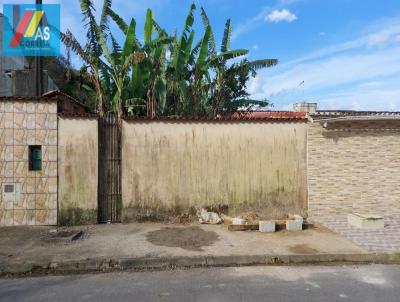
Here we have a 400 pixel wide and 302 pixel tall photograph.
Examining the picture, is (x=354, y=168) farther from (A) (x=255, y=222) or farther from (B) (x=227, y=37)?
(B) (x=227, y=37)

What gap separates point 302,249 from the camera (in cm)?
754

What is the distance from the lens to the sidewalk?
6.75 meters

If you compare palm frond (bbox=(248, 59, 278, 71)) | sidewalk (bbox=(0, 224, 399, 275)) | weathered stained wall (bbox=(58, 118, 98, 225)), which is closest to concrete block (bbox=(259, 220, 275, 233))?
sidewalk (bbox=(0, 224, 399, 275))

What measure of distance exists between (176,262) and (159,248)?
0.75 m

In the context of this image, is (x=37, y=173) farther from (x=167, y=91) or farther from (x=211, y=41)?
(x=211, y=41)

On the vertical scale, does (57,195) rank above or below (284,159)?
below

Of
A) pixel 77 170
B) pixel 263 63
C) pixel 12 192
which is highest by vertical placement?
pixel 263 63

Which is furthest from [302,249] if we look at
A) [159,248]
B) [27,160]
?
[27,160]

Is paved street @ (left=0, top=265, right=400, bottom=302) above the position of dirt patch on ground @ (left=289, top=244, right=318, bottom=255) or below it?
below

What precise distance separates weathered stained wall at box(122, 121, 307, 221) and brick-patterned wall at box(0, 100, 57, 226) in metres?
1.73

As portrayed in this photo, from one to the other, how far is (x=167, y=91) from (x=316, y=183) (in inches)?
214

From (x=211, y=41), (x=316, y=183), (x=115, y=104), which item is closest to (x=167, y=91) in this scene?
(x=115, y=104)

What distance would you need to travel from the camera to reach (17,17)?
1426 centimetres

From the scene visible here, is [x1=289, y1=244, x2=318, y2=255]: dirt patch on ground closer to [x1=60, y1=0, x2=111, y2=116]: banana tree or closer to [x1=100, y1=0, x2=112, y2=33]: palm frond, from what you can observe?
[x1=60, y1=0, x2=111, y2=116]: banana tree
